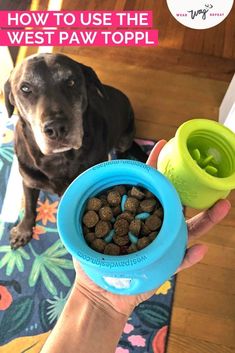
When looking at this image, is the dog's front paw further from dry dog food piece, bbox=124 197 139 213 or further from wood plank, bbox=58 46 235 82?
wood plank, bbox=58 46 235 82

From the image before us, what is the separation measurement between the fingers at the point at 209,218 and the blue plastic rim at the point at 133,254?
0.16 metres

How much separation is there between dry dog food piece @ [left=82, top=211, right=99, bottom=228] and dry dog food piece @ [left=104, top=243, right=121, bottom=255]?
0.05 meters

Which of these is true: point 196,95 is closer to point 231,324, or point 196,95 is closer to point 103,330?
point 231,324

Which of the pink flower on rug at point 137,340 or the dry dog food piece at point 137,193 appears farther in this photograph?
the pink flower on rug at point 137,340

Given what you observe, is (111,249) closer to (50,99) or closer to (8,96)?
(50,99)

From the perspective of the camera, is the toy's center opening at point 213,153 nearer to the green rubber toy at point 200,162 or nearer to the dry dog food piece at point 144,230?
the green rubber toy at point 200,162

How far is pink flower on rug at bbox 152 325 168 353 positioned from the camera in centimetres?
116

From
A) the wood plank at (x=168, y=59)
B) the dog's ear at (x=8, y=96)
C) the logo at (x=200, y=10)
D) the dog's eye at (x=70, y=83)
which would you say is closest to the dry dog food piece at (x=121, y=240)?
the dog's eye at (x=70, y=83)

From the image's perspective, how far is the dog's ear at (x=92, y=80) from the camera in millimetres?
1130

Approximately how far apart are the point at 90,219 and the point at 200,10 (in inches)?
30.0

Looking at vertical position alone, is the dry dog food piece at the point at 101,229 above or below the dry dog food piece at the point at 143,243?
below

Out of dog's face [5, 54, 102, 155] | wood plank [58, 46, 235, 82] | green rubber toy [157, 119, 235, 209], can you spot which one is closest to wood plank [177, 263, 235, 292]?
green rubber toy [157, 119, 235, 209]

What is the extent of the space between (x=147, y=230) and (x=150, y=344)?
0.63 metres

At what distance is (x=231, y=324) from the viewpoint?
1209 millimetres
